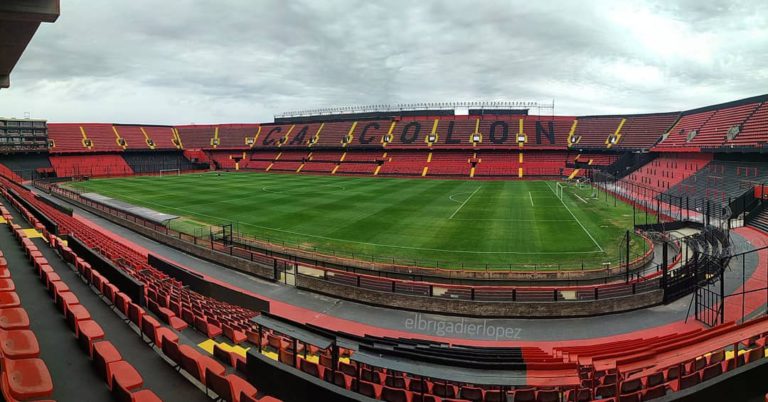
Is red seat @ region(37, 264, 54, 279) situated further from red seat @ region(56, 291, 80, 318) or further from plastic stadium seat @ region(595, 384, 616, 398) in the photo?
plastic stadium seat @ region(595, 384, 616, 398)

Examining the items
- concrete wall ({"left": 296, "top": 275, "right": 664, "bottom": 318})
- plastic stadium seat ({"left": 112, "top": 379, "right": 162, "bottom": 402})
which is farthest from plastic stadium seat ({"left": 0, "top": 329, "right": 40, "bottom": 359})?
concrete wall ({"left": 296, "top": 275, "right": 664, "bottom": 318})

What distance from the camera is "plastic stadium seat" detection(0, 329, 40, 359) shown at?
467 centimetres

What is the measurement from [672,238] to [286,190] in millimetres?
38085

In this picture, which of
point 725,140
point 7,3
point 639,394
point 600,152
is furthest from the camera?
point 600,152

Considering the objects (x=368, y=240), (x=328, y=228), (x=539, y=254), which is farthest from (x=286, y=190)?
(x=539, y=254)

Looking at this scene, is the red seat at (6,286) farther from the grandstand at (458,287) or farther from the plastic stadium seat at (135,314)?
the plastic stadium seat at (135,314)

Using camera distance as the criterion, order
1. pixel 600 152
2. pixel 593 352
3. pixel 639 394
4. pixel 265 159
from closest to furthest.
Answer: pixel 639 394 → pixel 593 352 → pixel 600 152 → pixel 265 159

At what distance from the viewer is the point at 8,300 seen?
6.46 meters

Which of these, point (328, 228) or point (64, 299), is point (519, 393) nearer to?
point (64, 299)

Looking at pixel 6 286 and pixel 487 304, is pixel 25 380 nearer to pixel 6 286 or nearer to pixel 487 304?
pixel 6 286

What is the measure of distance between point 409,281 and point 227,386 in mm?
13559

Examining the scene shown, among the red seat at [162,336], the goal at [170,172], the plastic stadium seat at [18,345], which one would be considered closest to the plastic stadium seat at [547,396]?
the red seat at [162,336]

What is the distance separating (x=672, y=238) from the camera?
25906mm

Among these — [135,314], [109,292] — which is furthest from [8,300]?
[109,292]
